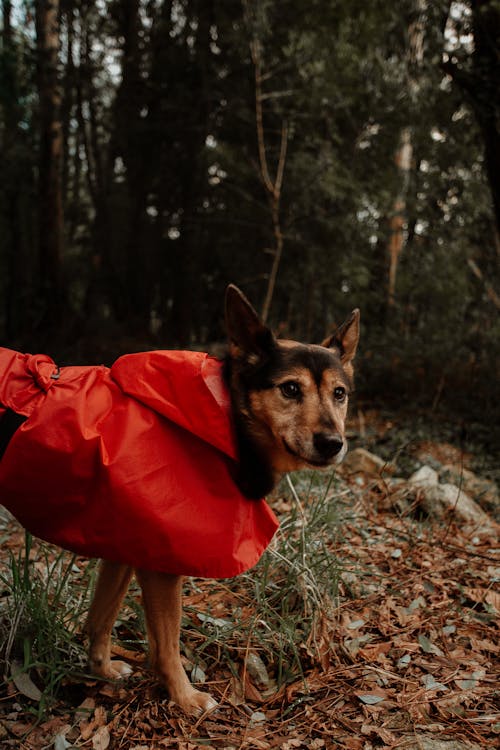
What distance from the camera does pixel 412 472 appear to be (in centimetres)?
614

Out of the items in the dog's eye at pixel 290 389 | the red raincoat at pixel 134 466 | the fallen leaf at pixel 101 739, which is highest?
the dog's eye at pixel 290 389

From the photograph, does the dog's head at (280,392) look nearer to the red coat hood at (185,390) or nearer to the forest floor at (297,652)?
the red coat hood at (185,390)

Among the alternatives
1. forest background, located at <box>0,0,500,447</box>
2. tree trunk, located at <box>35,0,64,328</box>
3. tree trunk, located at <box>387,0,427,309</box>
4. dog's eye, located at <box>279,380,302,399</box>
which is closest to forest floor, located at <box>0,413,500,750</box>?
dog's eye, located at <box>279,380,302,399</box>

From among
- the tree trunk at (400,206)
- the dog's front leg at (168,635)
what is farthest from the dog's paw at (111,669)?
the tree trunk at (400,206)

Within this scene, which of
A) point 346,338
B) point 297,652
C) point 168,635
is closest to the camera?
point 168,635

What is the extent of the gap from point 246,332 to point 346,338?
764mm

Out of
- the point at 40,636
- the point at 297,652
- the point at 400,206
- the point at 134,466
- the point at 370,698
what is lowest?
the point at 370,698

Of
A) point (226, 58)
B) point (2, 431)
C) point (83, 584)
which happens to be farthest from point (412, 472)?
point (226, 58)

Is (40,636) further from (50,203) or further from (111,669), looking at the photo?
(50,203)

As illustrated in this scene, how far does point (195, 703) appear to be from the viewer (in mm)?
2617

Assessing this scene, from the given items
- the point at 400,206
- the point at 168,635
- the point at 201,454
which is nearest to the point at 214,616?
the point at 168,635

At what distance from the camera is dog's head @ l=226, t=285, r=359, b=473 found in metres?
2.52

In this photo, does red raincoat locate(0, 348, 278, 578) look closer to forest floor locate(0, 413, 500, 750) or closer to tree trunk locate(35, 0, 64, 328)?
forest floor locate(0, 413, 500, 750)

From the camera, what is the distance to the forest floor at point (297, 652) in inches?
95.9
